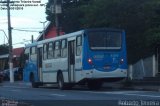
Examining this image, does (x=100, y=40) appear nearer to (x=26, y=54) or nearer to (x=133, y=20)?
→ (x=133, y=20)

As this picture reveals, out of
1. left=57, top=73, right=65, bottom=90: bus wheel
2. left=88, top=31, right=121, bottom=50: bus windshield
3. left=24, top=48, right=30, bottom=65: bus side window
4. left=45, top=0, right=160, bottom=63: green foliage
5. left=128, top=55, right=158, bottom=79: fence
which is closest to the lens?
left=88, top=31, right=121, bottom=50: bus windshield

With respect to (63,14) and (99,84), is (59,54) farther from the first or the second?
(63,14)

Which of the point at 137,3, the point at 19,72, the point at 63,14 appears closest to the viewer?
the point at 137,3

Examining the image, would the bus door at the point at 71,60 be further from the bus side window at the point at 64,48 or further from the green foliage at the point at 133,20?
the green foliage at the point at 133,20

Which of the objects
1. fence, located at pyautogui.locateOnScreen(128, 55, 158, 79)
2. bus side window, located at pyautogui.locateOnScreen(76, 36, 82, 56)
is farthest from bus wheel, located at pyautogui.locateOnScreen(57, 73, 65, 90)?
fence, located at pyautogui.locateOnScreen(128, 55, 158, 79)

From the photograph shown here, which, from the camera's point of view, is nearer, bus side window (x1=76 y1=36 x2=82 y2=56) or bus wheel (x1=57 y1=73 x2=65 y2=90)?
bus side window (x1=76 y1=36 x2=82 y2=56)

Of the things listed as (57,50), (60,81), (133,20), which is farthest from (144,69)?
(60,81)

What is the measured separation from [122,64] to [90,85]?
134 inches

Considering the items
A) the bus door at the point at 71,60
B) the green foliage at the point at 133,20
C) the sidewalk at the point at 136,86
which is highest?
the green foliage at the point at 133,20

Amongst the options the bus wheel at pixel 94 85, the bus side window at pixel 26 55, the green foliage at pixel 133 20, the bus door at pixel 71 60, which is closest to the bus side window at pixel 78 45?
the bus door at pixel 71 60

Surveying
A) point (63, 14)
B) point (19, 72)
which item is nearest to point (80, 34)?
point (63, 14)

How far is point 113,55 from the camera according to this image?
105 feet

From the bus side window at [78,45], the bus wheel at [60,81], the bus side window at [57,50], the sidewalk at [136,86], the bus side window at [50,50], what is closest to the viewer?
the bus side window at [78,45]

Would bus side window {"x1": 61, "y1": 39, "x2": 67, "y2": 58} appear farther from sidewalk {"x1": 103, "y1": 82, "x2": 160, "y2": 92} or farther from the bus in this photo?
sidewalk {"x1": 103, "y1": 82, "x2": 160, "y2": 92}
